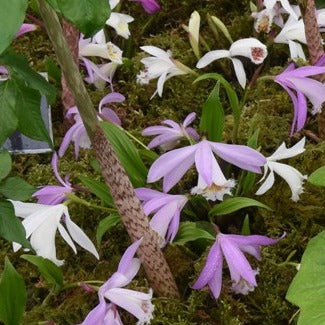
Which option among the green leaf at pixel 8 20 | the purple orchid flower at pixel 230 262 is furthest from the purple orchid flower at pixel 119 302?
the green leaf at pixel 8 20

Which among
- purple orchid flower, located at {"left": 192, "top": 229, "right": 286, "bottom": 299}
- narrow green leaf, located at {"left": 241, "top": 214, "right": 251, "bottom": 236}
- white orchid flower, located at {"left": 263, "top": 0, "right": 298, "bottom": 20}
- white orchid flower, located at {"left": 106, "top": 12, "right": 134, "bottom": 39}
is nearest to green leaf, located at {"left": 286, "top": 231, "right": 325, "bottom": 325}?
purple orchid flower, located at {"left": 192, "top": 229, "right": 286, "bottom": 299}

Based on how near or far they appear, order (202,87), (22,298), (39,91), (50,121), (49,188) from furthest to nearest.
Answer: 1. (202,87)
2. (50,121)
3. (49,188)
4. (22,298)
5. (39,91)

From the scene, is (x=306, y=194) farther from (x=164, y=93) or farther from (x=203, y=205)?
(x=164, y=93)

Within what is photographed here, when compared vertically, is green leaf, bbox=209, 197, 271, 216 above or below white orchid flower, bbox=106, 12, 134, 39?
below

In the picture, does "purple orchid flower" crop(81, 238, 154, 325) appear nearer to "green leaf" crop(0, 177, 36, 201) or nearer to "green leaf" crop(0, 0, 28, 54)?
"green leaf" crop(0, 177, 36, 201)

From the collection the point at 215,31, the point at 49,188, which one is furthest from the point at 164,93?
the point at 49,188

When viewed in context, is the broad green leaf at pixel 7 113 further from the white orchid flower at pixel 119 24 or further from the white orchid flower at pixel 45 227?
the white orchid flower at pixel 119 24
